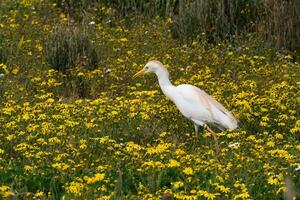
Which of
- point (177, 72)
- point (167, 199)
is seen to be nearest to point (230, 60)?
point (177, 72)

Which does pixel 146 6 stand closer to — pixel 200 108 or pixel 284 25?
pixel 284 25

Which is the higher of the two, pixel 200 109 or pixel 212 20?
pixel 212 20

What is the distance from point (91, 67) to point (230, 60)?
1649 millimetres

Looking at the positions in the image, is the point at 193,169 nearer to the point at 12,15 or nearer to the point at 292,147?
the point at 292,147

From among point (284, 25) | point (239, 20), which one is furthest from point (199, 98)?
point (239, 20)

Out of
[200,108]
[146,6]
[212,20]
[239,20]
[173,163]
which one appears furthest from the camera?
[146,6]

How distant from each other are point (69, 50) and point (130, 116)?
2.86m

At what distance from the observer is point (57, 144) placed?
21.4ft

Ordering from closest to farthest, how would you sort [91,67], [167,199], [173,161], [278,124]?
[167,199]
[173,161]
[278,124]
[91,67]

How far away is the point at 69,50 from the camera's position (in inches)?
392

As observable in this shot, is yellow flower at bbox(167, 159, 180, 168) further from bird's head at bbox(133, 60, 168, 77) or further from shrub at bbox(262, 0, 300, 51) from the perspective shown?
shrub at bbox(262, 0, 300, 51)

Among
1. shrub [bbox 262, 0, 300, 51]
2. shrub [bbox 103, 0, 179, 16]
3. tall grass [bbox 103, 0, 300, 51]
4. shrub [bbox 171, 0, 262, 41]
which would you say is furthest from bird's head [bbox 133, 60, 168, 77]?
shrub [bbox 103, 0, 179, 16]

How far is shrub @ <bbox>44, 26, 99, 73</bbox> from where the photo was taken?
9.84 meters

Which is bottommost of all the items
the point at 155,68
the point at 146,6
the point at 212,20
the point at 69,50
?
the point at 155,68
